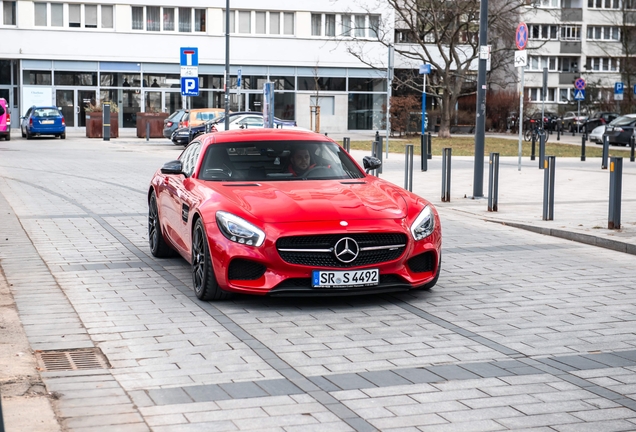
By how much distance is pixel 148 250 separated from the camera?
10.9 m

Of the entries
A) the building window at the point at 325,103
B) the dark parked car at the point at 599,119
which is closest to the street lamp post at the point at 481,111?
the dark parked car at the point at 599,119

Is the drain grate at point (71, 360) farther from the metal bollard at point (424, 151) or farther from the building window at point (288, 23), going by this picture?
the building window at point (288, 23)

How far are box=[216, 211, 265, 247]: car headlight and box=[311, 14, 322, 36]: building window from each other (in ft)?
180

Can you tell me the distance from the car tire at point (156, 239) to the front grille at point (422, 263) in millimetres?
3090

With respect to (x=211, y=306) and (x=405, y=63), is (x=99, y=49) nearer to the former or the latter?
(x=405, y=63)

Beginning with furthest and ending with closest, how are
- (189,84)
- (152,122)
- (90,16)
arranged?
(90,16) < (152,122) < (189,84)

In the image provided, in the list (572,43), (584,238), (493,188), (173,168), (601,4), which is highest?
(601,4)

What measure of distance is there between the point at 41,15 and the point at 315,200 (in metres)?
52.3

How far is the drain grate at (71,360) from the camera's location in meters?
6.08

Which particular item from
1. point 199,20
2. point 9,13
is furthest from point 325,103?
point 9,13

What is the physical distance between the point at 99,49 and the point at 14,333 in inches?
2073

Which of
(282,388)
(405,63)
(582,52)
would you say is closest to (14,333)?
(282,388)

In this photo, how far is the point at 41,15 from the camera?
186 feet

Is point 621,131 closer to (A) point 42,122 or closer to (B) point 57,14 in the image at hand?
(A) point 42,122
